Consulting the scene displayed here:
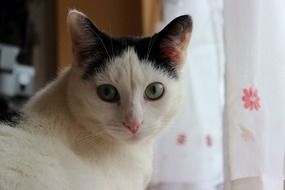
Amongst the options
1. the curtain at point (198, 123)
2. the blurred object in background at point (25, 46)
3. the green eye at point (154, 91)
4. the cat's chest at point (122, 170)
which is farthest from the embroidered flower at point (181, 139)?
the blurred object in background at point (25, 46)

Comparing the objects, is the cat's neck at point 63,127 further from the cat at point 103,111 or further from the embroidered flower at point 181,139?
the embroidered flower at point 181,139

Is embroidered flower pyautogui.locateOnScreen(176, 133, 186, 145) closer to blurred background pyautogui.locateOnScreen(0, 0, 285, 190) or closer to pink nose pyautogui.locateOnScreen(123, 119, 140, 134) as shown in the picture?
blurred background pyautogui.locateOnScreen(0, 0, 285, 190)

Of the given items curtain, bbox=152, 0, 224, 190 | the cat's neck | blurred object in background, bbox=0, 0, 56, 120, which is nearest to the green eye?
the cat's neck

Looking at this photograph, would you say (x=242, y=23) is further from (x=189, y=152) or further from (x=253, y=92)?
(x=189, y=152)

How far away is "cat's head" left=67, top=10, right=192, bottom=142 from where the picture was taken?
80 centimetres

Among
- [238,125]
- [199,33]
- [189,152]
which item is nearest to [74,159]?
[238,125]

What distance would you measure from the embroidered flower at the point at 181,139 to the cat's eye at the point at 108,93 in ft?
1.67

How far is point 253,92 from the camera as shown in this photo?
2.65 feet

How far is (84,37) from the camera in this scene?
820 millimetres

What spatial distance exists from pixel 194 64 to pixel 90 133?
21.7 inches

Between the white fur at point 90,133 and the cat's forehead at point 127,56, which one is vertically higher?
the cat's forehead at point 127,56

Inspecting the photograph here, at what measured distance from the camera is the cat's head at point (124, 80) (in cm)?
80

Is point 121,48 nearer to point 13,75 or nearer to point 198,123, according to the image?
point 198,123

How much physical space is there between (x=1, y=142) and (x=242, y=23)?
1.71 ft
